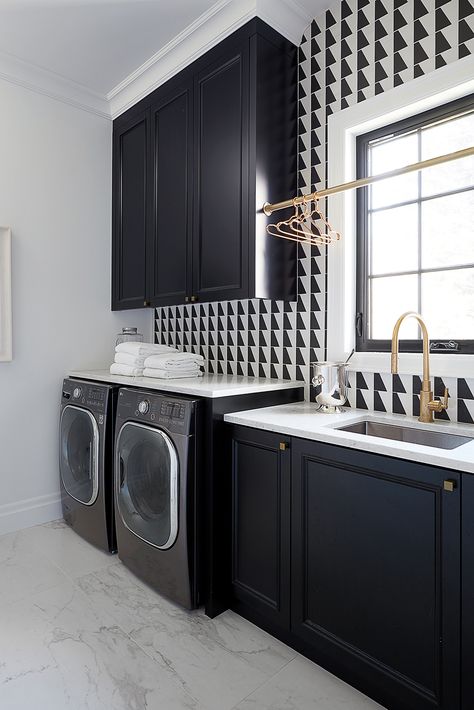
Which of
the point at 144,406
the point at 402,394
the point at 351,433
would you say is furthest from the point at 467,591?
the point at 144,406

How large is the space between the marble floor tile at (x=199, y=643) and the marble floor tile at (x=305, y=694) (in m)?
0.04

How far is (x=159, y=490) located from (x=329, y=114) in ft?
6.35

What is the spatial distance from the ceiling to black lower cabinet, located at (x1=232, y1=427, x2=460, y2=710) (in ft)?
6.50

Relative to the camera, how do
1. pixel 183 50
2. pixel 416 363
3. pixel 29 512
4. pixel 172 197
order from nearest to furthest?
1. pixel 416 363
2. pixel 183 50
3. pixel 172 197
4. pixel 29 512

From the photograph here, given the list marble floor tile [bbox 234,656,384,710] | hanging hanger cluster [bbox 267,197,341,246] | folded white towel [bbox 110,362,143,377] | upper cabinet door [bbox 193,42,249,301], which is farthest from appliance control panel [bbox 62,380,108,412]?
marble floor tile [bbox 234,656,384,710]

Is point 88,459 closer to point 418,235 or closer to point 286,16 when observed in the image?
point 418,235

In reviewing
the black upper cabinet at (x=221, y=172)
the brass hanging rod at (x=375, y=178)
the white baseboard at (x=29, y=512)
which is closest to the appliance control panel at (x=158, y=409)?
the black upper cabinet at (x=221, y=172)

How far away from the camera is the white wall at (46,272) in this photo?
272cm

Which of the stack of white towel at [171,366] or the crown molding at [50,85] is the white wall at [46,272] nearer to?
the crown molding at [50,85]

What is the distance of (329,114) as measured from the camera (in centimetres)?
222

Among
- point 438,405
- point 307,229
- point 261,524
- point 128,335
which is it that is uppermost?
point 307,229

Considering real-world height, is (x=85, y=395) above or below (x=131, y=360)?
below

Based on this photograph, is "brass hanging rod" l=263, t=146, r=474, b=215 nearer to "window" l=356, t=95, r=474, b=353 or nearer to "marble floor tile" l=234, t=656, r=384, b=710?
"window" l=356, t=95, r=474, b=353

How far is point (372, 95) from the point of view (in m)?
2.05
